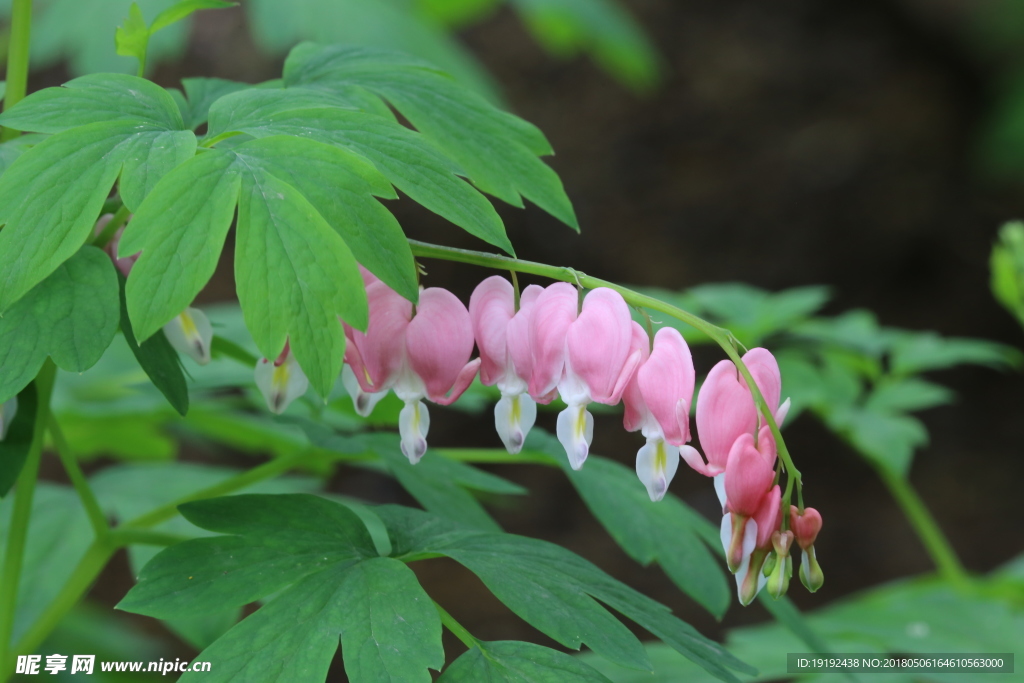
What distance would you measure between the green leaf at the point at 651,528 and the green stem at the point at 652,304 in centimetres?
36

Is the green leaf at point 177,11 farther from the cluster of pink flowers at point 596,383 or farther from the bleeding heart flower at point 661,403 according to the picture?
the bleeding heart flower at point 661,403

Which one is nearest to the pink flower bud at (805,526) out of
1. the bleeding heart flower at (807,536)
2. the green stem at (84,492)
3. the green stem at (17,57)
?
the bleeding heart flower at (807,536)

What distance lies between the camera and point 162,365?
0.79 meters

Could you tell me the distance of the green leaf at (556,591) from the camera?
76 cm

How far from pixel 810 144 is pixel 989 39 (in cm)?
139

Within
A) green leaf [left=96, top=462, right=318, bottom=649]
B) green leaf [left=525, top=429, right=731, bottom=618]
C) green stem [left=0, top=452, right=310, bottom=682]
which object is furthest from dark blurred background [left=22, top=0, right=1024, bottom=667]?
green stem [left=0, top=452, right=310, bottom=682]

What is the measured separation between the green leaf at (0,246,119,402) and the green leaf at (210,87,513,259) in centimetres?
17

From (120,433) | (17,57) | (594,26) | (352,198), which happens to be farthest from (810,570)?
(594,26)

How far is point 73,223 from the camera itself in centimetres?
68

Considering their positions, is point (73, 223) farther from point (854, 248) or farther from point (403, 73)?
point (854, 248)

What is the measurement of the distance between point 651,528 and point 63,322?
743 millimetres

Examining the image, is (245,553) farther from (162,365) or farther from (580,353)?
(580,353)

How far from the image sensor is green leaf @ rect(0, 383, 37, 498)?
0.82 meters

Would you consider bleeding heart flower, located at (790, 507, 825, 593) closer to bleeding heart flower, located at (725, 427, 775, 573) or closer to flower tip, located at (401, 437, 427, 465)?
bleeding heart flower, located at (725, 427, 775, 573)
